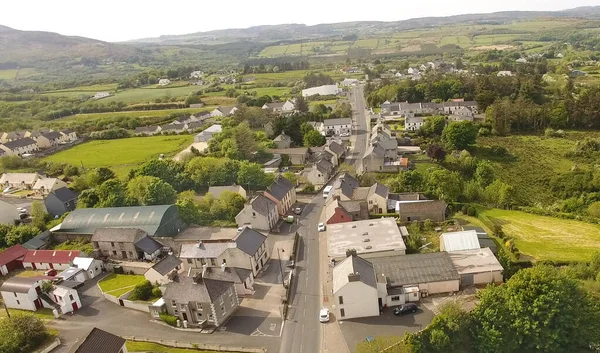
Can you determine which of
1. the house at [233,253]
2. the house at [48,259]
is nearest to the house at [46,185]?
the house at [48,259]

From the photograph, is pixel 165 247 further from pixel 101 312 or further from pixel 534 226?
pixel 534 226

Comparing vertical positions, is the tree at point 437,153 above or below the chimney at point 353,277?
below

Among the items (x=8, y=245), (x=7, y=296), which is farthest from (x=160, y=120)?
(x=7, y=296)

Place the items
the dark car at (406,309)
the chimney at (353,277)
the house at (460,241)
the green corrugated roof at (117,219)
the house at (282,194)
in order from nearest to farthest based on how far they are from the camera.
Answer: the chimney at (353,277) → the dark car at (406,309) → the house at (460,241) → the green corrugated roof at (117,219) → the house at (282,194)

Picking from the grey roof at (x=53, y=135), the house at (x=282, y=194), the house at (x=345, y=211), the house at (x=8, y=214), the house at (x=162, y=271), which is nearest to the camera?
the house at (x=162, y=271)

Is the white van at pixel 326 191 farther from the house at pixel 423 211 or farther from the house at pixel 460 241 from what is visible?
the house at pixel 460 241

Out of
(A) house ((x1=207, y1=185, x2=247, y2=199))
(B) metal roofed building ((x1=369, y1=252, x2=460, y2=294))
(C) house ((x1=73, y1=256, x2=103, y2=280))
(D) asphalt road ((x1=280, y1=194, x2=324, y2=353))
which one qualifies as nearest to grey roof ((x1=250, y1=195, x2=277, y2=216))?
(D) asphalt road ((x1=280, y1=194, x2=324, y2=353))

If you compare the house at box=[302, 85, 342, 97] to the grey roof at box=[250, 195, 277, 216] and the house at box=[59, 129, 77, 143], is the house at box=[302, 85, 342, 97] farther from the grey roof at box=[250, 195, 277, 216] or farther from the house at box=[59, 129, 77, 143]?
the grey roof at box=[250, 195, 277, 216]
